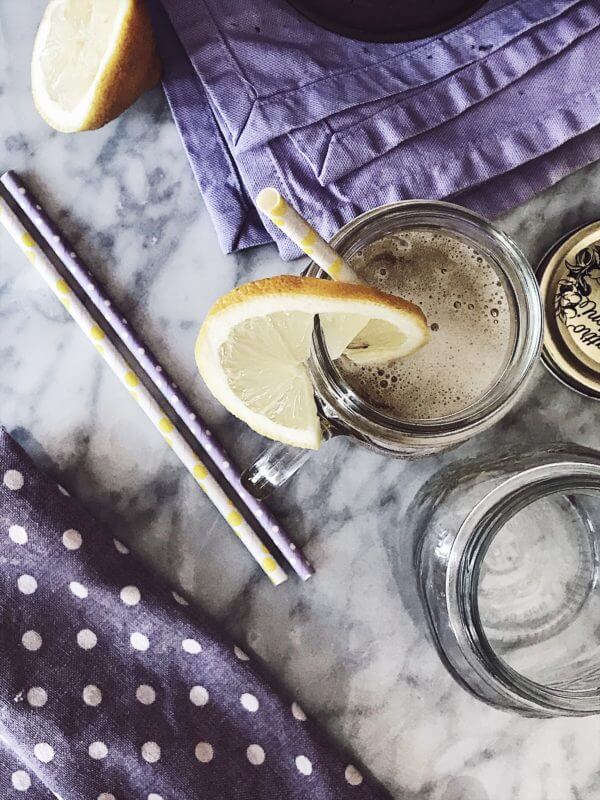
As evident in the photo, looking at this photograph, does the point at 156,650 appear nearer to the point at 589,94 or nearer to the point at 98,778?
the point at 98,778

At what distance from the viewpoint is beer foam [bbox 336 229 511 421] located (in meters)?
0.60

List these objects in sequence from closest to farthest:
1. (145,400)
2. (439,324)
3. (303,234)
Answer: (303,234) < (439,324) < (145,400)

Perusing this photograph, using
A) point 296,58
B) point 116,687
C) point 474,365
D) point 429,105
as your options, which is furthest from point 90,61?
point 116,687

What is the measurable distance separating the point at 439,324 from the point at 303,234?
0.15 m

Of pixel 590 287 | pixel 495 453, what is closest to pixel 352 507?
pixel 495 453

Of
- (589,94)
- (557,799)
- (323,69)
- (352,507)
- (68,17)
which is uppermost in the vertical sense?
(68,17)

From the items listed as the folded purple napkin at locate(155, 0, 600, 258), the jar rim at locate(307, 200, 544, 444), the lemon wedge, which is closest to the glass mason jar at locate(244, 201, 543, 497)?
the jar rim at locate(307, 200, 544, 444)

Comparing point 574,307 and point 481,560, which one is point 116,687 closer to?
point 481,560

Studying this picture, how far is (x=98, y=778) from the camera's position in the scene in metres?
0.70

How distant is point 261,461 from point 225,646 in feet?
0.56

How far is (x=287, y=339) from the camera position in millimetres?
554

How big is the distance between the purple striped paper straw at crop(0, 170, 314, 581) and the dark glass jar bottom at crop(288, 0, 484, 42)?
26 cm

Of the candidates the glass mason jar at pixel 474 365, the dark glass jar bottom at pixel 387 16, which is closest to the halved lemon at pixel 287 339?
the glass mason jar at pixel 474 365

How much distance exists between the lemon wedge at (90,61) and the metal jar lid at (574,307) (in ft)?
1.16
